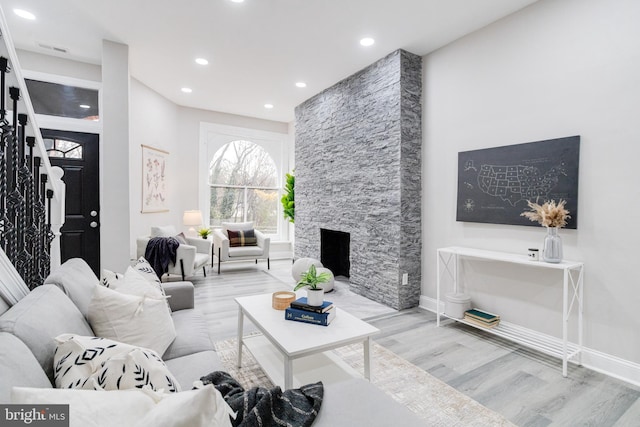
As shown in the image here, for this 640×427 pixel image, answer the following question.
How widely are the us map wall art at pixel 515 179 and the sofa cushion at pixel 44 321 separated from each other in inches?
125

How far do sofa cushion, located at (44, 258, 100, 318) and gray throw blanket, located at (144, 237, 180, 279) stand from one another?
248cm

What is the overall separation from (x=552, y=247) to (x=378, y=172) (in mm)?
1973

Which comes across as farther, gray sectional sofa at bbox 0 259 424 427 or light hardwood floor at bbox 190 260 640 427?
light hardwood floor at bbox 190 260 640 427

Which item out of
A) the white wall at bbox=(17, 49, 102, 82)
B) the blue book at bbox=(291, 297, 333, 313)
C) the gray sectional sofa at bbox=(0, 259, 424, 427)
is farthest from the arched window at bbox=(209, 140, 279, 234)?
the blue book at bbox=(291, 297, 333, 313)

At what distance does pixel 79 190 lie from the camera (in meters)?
4.07

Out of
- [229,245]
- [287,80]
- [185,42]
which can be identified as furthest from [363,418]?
[229,245]

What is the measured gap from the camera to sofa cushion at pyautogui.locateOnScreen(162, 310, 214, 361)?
168 centimetres

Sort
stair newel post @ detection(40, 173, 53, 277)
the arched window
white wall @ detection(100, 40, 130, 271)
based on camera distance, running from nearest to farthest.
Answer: stair newel post @ detection(40, 173, 53, 277) < white wall @ detection(100, 40, 130, 271) < the arched window

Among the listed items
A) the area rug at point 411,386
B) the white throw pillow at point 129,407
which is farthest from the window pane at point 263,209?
the white throw pillow at point 129,407

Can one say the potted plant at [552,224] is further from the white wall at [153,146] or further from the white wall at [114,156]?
the white wall at [153,146]

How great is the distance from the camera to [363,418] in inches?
43.6

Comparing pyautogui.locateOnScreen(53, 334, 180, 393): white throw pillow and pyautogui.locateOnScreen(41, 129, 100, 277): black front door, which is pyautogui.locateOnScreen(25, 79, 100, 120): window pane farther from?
A: pyautogui.locateOnScreen(53, 334, 180, 393): white throw pillow

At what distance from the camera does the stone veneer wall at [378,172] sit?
3664 millimetres

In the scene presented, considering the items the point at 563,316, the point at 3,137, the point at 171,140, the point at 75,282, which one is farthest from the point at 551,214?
the point at 171,140
